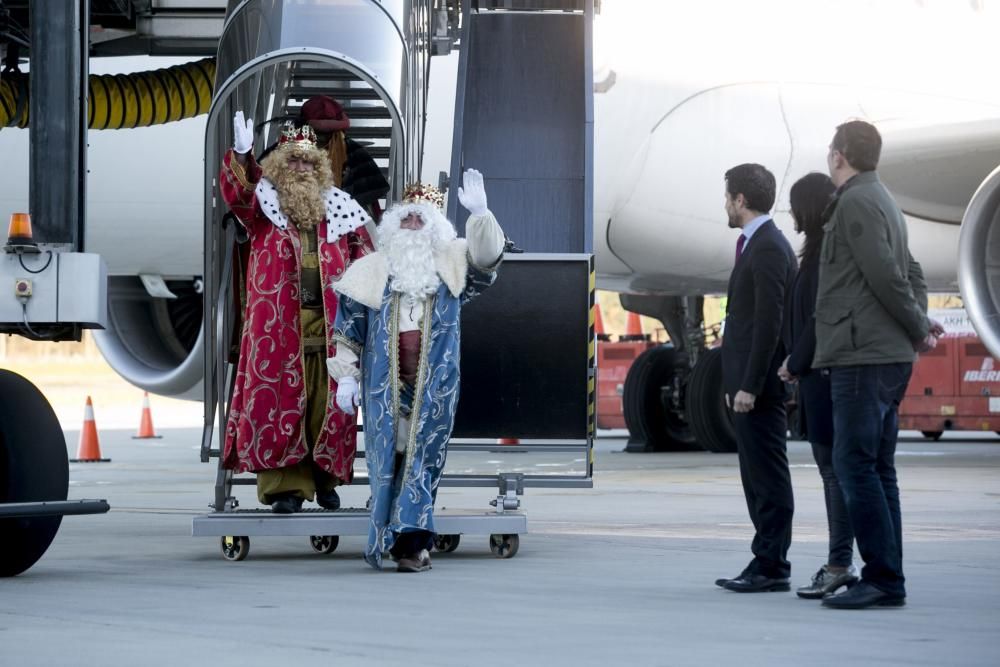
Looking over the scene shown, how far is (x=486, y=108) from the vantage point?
8344 mm

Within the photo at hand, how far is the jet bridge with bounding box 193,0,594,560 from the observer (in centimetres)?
648

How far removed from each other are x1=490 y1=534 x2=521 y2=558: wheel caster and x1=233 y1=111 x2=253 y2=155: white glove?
1.66 metres

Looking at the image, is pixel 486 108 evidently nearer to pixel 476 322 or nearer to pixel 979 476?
pixel 476 322

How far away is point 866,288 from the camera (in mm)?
4887

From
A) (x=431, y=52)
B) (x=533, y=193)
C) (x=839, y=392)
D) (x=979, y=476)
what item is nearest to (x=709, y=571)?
(x=839, y=392)

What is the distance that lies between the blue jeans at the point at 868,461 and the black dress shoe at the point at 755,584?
415 millimetres

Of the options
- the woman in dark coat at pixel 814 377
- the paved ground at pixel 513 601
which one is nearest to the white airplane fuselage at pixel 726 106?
the paved ground at pixel 513 601

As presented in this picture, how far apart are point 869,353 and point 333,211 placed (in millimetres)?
2295

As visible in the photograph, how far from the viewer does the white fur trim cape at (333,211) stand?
248 inches

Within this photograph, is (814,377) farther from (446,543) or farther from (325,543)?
(325,543)

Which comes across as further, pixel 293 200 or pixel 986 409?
pixel 986 409

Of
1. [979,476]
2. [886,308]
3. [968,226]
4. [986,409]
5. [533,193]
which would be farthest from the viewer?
[986,409]

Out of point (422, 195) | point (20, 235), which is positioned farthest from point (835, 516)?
point (20, 235)

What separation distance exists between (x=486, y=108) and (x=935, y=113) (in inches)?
239
